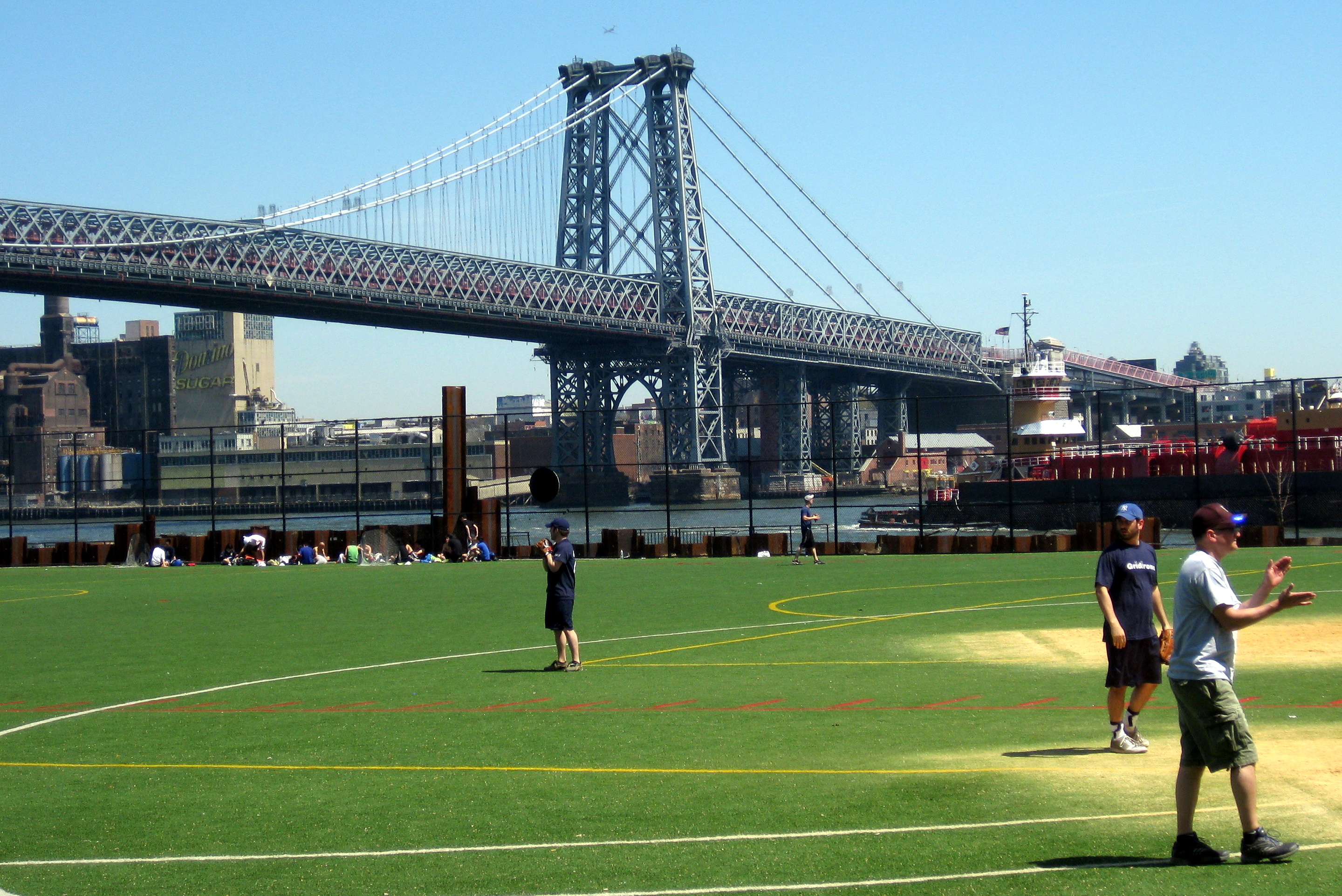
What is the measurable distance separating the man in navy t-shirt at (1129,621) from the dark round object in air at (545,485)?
779 inches

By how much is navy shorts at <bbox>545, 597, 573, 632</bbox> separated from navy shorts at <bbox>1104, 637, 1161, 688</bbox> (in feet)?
21.0

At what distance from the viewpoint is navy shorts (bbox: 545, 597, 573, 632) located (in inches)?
590

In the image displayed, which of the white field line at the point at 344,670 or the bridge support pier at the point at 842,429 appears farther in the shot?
the bridge support pier at the point at 842,429

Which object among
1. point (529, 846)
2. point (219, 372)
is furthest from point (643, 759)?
point (219, 372)

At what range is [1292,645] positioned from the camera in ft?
51.3

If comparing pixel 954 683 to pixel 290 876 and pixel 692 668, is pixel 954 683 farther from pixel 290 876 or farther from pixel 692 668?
pixel 290 876

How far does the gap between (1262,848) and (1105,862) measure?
0.73m

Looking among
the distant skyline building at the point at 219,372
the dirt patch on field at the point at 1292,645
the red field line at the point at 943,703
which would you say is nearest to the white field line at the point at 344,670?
the dirt patch on field at the point at 1292,645

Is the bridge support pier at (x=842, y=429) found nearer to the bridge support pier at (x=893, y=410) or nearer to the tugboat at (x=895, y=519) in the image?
the bridge support pier at (x=893, y=410)

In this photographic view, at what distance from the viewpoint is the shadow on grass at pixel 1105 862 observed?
6953mm

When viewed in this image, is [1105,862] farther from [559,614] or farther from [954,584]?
[954,584]

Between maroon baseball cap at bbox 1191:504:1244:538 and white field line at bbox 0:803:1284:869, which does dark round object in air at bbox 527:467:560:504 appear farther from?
maroon baseball cap at bbox 1191:504:1244:538

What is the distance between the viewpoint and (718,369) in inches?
4186

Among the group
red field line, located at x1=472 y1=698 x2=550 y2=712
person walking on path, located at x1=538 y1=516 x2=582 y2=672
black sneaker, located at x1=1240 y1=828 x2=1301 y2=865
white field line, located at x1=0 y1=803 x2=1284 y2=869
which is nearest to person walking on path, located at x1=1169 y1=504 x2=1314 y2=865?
black sneaker, located at x1=1240 y1=828 x2=1301 y2=865
